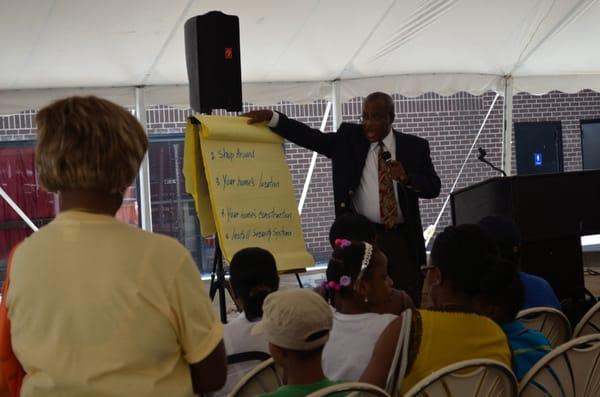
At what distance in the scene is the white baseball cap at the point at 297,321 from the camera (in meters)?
1.84

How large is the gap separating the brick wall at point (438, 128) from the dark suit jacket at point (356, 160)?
17.1 ft

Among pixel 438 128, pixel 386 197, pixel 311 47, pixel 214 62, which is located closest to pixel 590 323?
pixel 386 197

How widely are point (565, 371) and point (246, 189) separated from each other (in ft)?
7.55

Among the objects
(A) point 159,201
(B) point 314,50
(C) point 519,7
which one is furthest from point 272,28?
(A) point 159,201

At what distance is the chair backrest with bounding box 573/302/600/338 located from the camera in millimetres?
2584

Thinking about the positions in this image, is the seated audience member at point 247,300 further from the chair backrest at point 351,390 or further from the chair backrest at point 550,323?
the chair backrest at point 550,323

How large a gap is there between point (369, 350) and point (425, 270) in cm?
28

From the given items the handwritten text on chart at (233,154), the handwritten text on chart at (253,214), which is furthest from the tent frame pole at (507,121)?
the handwritten text on chart at (233,154)

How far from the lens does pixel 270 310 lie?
74.7 inches

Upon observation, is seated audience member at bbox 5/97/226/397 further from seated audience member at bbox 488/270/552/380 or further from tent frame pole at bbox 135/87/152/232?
tent frame pole at bbox 135/87/152/232

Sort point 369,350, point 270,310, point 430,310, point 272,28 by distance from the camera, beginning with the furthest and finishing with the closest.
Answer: point 272,28 < point 369,350 < point 430,310 < point 270,310

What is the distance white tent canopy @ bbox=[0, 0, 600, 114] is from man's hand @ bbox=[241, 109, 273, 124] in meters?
1.57

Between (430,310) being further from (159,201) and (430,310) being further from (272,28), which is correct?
(159,201)

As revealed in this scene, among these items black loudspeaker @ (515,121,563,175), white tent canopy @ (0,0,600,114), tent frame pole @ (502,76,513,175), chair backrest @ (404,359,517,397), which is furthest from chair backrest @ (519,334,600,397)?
black loudspeaker @ (515,121,563,175)
